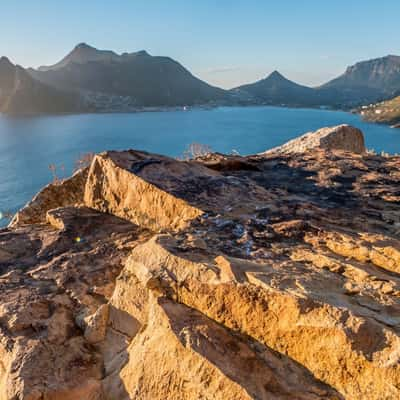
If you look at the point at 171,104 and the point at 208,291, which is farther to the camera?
the point at 171,104

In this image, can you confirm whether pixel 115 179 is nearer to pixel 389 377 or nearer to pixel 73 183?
pixel 73 183

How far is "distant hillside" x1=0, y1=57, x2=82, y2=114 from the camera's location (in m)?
115

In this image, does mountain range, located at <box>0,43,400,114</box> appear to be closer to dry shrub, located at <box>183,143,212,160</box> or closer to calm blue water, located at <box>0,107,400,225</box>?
calm blue water, located at <box>0,107,400,225</box>

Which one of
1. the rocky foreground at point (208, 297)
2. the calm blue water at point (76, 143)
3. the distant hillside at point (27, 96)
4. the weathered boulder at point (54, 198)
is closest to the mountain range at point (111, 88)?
the distant hillside at point (27, 96)

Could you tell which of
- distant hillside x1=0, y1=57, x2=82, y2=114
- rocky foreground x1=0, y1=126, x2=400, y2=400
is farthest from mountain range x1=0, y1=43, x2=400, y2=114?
rocky foreground x1=0, y1=126, x2=400, y2=400

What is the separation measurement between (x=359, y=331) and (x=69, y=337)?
2626 millimetres

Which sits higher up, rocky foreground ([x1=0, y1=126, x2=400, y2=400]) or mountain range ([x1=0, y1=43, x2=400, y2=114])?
mountain range ([x1=0, y1=43, x2=400, y2=114])

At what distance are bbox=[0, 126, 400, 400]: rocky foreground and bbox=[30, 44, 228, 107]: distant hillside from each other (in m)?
137

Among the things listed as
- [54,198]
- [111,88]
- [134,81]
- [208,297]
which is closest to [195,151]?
[54,198]

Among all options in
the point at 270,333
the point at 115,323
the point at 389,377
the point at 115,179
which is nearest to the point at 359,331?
the point at 389,377

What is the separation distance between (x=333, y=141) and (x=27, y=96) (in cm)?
12591

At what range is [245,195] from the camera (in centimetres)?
538

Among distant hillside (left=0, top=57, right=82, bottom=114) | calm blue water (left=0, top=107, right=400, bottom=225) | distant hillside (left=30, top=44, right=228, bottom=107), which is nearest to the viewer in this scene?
calm blue water (left=0, top=107, right=400, bottom=225)

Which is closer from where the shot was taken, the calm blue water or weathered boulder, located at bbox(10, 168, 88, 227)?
weathered boulder, located at bbox(10, 168, 88, 227)
